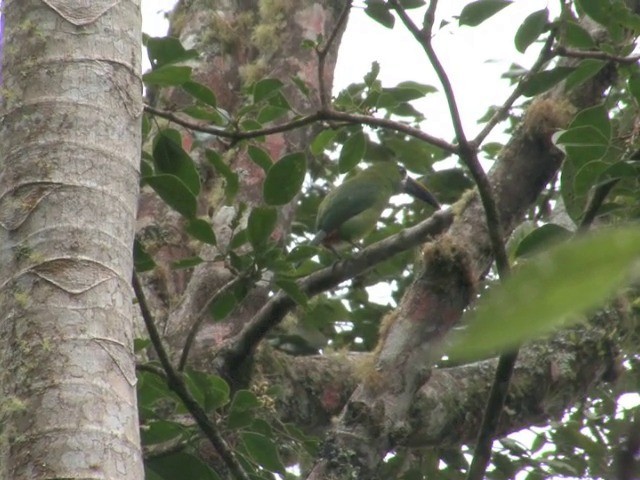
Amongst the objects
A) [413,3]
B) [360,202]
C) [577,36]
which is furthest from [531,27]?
[360,202]

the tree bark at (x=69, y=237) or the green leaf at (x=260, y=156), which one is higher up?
the green leaf at (x=260, y=156)

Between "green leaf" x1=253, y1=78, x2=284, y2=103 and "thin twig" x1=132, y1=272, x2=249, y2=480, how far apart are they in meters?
0.51

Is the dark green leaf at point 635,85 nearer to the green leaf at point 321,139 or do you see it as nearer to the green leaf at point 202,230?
the green leaf at point 321,139

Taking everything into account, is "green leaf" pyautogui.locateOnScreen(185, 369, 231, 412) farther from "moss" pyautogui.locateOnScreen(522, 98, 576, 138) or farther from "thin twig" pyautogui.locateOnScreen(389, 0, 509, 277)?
"moss" pyautogui.locateOnScreen(522, 98, 576, 138)

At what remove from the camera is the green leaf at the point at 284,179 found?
205 centimetres

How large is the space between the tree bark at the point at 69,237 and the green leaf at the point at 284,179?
596 millimetres

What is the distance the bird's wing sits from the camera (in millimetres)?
3670

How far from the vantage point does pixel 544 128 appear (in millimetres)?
2395

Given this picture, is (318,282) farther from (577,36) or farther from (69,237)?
(69,237)

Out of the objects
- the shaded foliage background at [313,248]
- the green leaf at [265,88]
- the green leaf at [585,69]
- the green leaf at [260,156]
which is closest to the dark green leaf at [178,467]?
the shaded foliage background at [313,248]

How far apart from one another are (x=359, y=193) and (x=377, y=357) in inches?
65.1

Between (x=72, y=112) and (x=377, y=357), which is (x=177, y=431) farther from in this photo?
(x=72, y=112)

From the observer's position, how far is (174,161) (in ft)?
6.41

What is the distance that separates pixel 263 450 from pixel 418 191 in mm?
2106
